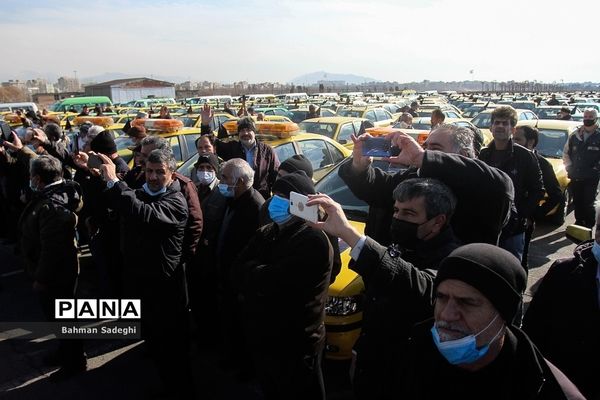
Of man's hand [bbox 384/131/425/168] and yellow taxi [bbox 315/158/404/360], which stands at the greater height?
man's hand [bbox 384/131/425/168]

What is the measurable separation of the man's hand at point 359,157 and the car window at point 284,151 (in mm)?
4310

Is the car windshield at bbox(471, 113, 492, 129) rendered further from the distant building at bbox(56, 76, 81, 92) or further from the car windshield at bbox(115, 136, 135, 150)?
the distant building at bbox(56, 76, 81, 92)

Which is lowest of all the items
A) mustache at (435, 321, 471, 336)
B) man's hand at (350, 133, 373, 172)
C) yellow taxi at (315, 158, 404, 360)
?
yellow taxi at (315, 158, 404, 360)

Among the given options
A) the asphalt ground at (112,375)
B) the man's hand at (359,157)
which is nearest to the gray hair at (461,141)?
the man's hand at (359,157)

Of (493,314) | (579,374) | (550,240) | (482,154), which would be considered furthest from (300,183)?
(550,240)

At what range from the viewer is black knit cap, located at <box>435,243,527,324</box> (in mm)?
1519

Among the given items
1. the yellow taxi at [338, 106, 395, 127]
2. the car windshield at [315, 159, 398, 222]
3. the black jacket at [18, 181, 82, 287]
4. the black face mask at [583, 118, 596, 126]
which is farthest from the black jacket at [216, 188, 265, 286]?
the yellow taxi at [338, 106, 395, 127]

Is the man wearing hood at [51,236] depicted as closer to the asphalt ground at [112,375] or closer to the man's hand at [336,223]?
the asphalt ground at [112,375]

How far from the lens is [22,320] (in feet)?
16.8

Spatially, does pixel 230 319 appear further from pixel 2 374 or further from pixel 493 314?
pixel 493 314

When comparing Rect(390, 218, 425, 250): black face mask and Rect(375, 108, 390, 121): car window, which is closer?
Rect(390, 218, 425, 250): black face mask

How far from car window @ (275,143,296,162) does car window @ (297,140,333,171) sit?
175mm

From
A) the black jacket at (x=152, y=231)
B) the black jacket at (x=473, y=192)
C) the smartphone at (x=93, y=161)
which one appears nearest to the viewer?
the black jacket at (x=473, y=192)

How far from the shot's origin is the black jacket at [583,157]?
6.75 metres
